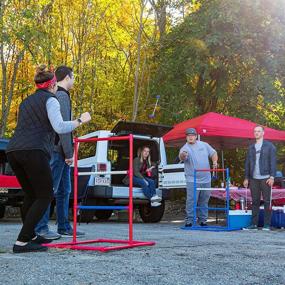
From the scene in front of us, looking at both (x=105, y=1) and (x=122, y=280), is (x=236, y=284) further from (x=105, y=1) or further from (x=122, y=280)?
(x=105, y=1)

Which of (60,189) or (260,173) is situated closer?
(60,189)

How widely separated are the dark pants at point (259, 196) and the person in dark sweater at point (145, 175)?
2.78 m

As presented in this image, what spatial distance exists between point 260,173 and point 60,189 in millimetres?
4137

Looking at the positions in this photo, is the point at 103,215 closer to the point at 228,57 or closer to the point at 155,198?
the point at 155,198

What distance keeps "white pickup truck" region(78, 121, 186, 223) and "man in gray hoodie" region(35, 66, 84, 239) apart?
438 centimetres

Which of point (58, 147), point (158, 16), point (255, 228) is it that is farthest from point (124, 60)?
point (58, 147)

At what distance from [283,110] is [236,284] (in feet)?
47.6

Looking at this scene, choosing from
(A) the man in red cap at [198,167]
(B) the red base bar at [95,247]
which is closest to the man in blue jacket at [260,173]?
(A) the man in red cap at [198,167]

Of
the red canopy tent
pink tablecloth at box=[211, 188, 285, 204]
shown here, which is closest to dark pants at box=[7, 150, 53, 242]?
pink tablecloth at box=[211, 188, 285, 204]

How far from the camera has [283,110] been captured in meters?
17.7

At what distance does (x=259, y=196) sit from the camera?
10.0 metres

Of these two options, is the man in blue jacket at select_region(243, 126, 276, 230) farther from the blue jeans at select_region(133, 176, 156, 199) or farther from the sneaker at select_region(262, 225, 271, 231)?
the blue jeans at select_region(133, 176, 156, 199)

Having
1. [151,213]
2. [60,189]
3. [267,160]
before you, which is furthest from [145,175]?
[60,189]

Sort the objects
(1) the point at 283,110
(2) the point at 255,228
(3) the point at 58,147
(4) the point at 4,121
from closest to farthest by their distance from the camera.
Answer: (3) the point at 58,147, (2) the point at 255,228, (1) the point at 283,110, (4) the point at 4,121
